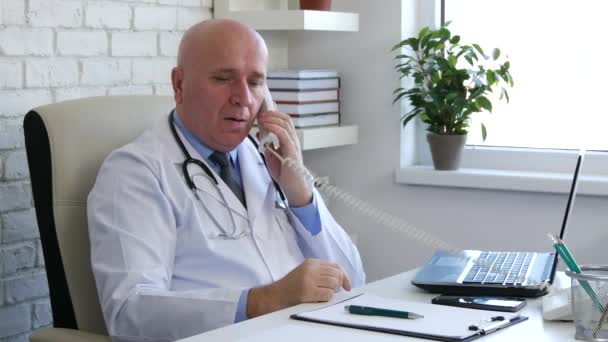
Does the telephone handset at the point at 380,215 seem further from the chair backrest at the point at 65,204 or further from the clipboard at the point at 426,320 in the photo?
the clipboard at the point at 426,320

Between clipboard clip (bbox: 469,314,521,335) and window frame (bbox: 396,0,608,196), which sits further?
window frame (bbox: 396,0,608,196)

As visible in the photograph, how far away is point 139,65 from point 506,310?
1.56m

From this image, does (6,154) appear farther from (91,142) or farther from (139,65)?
(139,65)

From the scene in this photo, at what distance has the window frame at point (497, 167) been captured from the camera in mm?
3035

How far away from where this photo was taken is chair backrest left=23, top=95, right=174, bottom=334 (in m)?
2.02

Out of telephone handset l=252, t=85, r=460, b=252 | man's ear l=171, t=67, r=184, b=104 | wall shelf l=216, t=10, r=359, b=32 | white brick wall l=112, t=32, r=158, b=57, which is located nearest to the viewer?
man's ear l=171, t=67, r=184, b=104

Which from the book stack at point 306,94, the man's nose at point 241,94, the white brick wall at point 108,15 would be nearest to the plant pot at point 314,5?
the book stack at point 306,94

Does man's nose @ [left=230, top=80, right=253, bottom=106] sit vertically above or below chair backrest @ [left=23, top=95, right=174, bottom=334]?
above

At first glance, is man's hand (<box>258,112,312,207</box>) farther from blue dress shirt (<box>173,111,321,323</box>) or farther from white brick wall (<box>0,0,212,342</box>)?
white brick wall (<box>0,0,212,342</box>)

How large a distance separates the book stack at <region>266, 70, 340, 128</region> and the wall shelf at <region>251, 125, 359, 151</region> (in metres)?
0.05

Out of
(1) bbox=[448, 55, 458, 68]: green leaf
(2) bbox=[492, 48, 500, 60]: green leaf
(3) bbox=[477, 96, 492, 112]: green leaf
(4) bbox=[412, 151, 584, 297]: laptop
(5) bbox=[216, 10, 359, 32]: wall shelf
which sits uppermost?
(5) bbox=[216, 10, 359, 32]: wall shelf

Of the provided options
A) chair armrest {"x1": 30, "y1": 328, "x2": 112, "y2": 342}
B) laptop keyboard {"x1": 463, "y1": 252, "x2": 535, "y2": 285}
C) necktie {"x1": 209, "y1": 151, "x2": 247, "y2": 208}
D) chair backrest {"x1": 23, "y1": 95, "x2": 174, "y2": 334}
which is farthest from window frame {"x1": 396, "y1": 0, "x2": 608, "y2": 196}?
chair armrest {"x1": 30, "y1": 328, "x2": 112, "y2": 342}

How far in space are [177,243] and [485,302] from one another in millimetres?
725

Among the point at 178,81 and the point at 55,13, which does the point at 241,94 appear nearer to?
the point at 178,81
